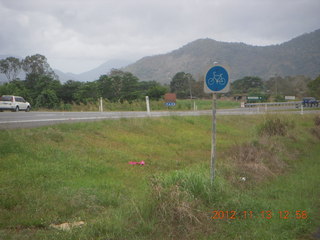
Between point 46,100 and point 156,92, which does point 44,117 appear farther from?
point 156,92

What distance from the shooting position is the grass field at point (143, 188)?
4.42 meters

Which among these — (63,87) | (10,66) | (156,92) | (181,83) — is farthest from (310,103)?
(10,66)

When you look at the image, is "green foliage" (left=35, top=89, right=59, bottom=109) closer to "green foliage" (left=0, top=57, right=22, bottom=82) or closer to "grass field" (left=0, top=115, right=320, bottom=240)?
"green foliage" (left=0, top=57, right=22, bottom=82)

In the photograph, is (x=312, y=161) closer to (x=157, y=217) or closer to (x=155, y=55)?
(x=157, y=217)

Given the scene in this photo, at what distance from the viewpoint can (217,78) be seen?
571 cm

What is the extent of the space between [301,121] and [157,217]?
1943cm

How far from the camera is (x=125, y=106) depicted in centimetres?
2697

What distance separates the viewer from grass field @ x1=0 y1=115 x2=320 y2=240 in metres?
4.42

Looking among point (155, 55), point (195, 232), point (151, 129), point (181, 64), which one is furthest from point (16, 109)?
point (155, 55)

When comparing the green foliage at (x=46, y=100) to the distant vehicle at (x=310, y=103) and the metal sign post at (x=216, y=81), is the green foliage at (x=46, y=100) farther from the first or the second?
the distant vehicle at (x=310, y=103)
